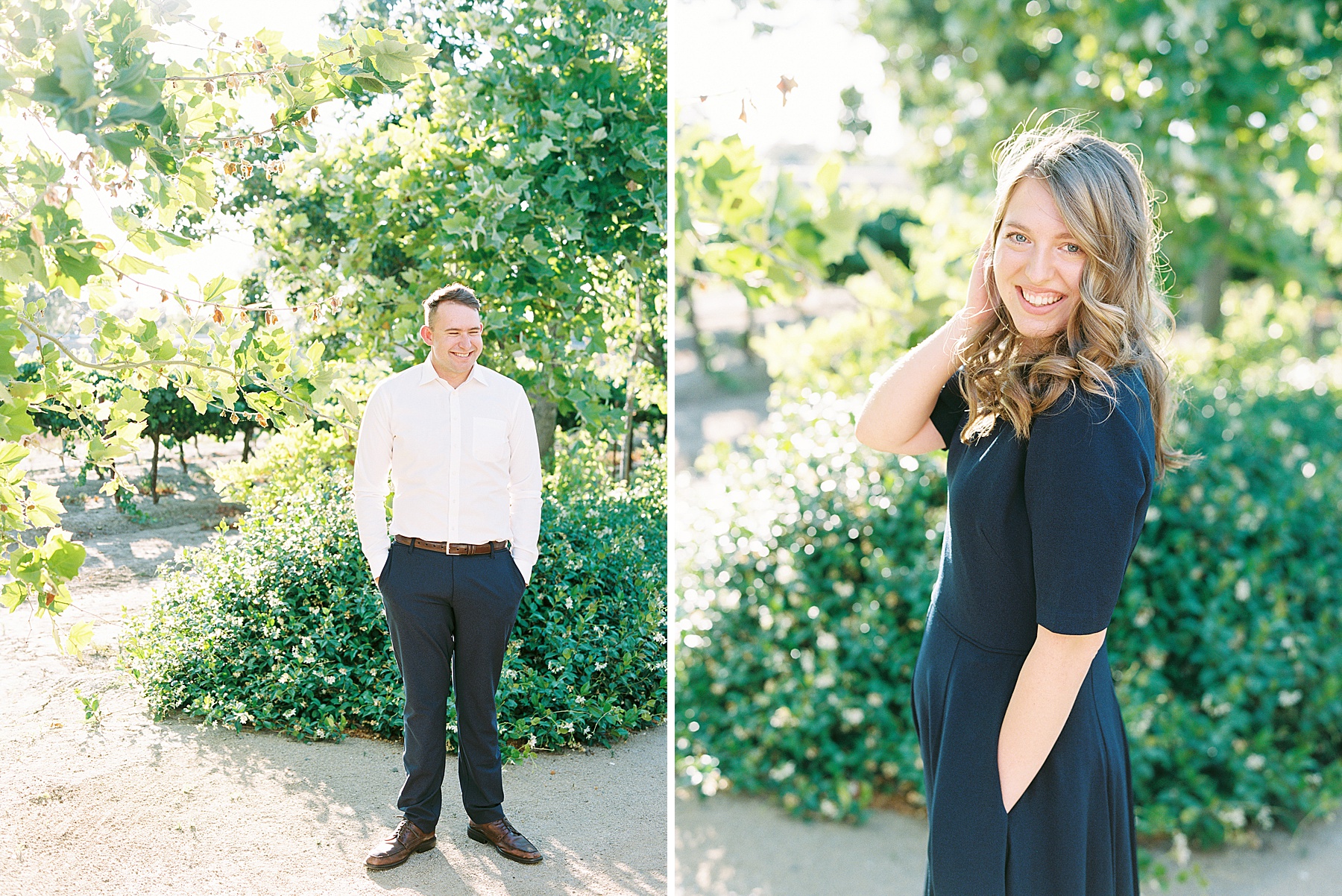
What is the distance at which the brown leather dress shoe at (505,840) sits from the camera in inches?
101

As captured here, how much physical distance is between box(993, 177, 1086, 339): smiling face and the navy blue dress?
12 cm

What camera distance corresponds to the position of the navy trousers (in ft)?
7.96

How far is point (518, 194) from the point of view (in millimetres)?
3174

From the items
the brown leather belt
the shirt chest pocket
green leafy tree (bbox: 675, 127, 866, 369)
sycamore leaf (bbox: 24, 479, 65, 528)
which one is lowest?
the brown leather belt

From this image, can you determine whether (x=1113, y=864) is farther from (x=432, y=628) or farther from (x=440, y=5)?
(x=440, y=5)

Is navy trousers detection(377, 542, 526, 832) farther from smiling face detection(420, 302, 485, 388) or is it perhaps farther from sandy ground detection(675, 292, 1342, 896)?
sandy ground detection(675, 292, 1342, 896)

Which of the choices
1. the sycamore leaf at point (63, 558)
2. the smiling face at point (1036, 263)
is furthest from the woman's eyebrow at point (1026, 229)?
the sycamore leaf at point (63, 558)

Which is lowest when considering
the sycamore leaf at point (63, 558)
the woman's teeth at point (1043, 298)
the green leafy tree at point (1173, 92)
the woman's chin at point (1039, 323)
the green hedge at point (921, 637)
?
the green hedge at point (921, 637)

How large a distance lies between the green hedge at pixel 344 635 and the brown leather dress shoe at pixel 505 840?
39cm

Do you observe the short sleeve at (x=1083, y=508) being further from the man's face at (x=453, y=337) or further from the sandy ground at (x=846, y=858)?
the sandy ground at (x=846, y=858)

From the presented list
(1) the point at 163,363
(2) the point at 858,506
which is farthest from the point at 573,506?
(1) the point at 163,363

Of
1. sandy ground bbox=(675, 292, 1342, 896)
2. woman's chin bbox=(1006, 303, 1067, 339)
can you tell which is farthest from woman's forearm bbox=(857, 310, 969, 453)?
sandy ground bbox=(675, 292, 1342, 896)

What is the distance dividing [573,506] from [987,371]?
7.93 feet

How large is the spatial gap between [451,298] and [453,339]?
0.35 ft
